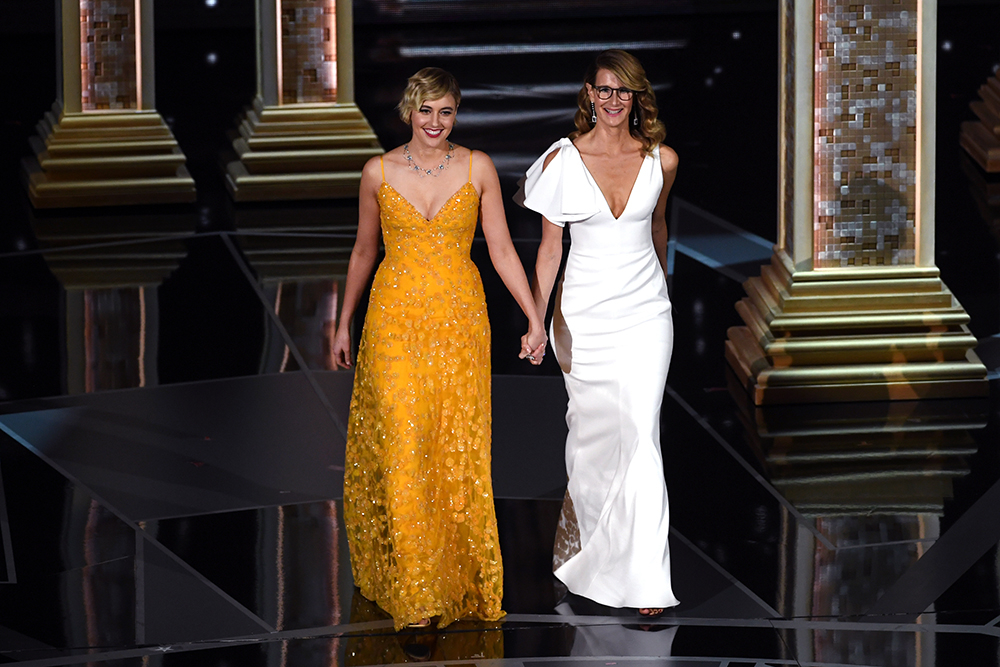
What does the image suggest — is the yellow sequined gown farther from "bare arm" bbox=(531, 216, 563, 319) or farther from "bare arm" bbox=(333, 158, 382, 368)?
"bare arm" bbox=(531, 216, 563, 319)

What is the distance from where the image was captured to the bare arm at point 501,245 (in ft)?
14.9

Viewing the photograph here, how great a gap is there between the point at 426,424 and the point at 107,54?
19.8ft

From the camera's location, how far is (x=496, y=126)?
40.4 feet

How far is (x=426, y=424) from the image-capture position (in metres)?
4.63

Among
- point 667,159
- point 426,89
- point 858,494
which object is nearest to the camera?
point 426,89

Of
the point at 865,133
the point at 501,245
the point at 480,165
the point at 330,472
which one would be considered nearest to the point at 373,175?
the point at 480,165

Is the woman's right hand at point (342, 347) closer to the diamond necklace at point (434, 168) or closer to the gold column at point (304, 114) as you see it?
the diamond necklace at point (434, 168)

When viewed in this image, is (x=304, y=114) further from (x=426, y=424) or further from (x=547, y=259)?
(x=426, y=424)

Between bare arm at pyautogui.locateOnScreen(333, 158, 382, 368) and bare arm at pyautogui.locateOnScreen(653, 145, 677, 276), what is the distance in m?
0.84

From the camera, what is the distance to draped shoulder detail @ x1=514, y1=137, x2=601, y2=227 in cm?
468

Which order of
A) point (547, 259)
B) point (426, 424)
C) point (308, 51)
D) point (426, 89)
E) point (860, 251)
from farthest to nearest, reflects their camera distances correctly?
point (308, 51)
point (860, 251)
point (547, 259)
point (426, 424)
point (426, 89)

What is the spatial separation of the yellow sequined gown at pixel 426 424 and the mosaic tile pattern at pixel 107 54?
5755 mm

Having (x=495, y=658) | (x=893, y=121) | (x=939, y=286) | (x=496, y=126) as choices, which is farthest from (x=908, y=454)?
(x=496, y=126)

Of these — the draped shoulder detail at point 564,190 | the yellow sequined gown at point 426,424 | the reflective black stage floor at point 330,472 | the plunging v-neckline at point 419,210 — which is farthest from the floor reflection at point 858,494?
the plunging v-neckline at point 419,210
